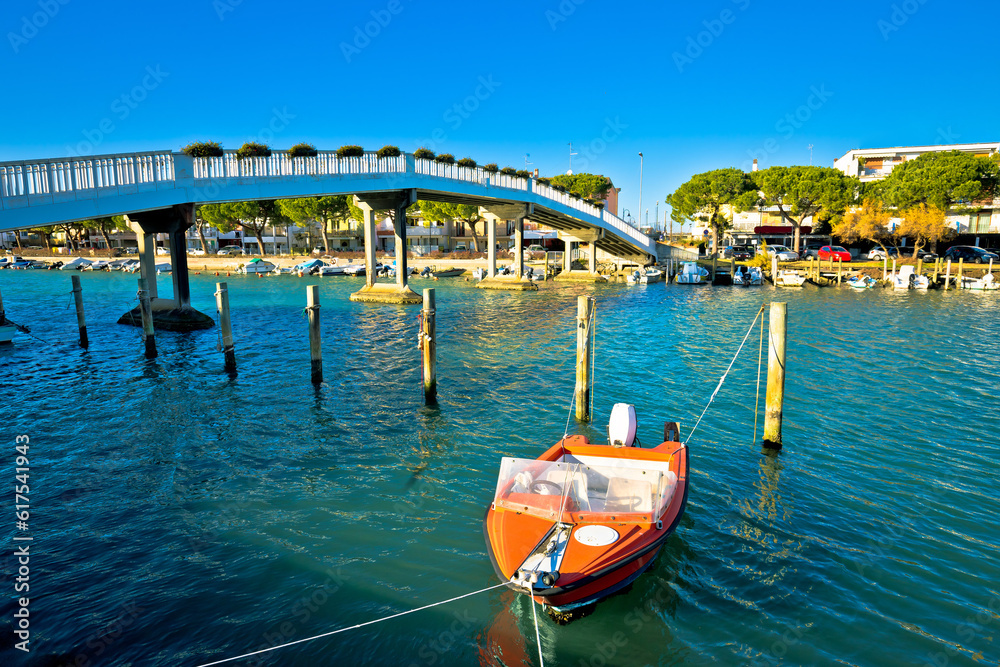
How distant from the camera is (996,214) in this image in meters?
62.4

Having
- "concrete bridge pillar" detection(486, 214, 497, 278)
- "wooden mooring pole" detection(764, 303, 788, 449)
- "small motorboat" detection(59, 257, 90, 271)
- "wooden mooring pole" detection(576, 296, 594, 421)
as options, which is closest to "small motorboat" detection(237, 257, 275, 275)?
"small motorboat" detection(59, 257, 90, 271)

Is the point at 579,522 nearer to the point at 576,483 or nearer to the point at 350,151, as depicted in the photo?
the point at 576,483

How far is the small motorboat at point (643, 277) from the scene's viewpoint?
5516 cm

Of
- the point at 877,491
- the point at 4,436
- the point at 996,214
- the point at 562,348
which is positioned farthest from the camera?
the point at 996,214

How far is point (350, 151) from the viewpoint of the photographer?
1189 inches

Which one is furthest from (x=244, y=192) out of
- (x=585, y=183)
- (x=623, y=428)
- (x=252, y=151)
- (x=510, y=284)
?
(x=585, y=183)

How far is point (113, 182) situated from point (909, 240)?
7462 cm

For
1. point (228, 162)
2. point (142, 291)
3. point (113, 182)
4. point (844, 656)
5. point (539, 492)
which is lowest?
point (844, 656)

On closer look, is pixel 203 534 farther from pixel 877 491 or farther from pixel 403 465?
pixel 877 491

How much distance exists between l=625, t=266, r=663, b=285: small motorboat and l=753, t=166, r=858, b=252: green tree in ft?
61.9

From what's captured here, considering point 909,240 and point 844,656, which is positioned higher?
point 909,240

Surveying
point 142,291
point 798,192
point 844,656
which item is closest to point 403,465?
point 844,656

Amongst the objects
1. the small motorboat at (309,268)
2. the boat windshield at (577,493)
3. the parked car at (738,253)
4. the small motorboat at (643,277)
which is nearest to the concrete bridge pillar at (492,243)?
the small motorboat at (643,277)

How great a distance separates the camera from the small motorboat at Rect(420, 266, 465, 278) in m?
65.5
